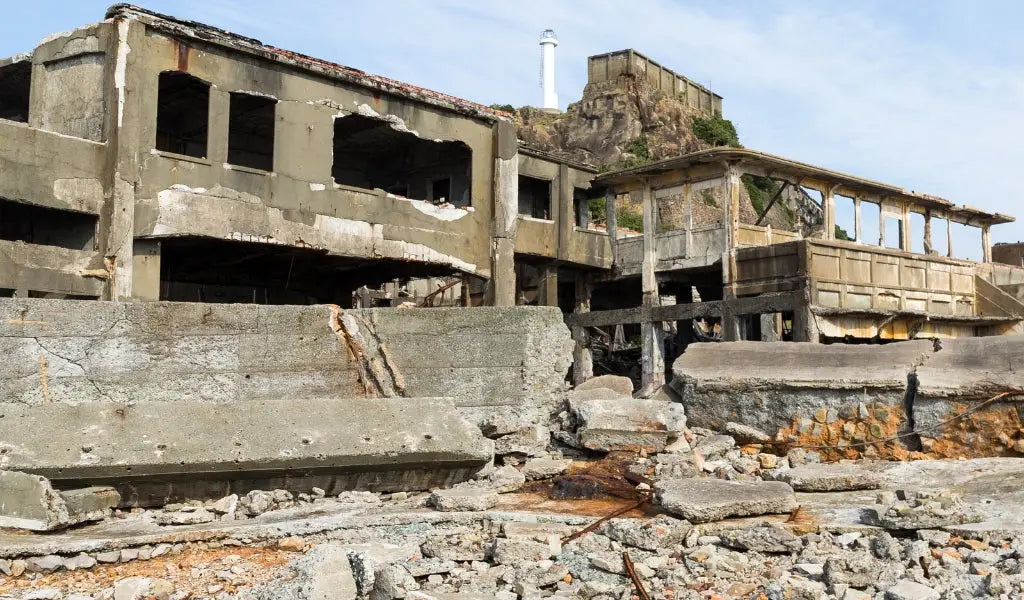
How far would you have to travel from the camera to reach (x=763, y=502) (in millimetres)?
6152

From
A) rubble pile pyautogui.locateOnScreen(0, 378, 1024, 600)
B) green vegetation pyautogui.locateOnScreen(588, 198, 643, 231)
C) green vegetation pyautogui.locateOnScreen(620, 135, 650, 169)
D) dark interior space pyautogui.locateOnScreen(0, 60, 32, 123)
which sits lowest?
rubble pile pyautogui.locateOnScreen(0, 378, 1024, 600)

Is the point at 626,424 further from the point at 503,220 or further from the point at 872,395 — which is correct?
the point at 503,220

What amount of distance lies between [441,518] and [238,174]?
1090 cm

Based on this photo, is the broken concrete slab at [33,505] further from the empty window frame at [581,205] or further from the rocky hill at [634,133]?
the rocky hill at [634,133]

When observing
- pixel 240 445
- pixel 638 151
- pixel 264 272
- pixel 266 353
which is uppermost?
pixel 638 151

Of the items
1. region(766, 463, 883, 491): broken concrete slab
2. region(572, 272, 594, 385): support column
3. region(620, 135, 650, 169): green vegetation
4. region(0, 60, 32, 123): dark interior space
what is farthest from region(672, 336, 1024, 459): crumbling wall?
region(620, 135, 650, 169): green vegetation

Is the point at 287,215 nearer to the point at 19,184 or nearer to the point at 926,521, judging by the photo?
the point at 19,184

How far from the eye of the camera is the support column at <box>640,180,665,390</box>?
21000mm

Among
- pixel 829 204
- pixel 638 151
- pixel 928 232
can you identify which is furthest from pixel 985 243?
pixel 638 151

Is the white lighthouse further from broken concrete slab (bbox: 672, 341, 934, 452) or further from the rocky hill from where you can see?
broken concrete slab (bbox: 672, 341, 934, 452)

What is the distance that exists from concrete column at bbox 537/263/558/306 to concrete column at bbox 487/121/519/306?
2.31 m

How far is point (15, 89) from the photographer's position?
16.9 metres

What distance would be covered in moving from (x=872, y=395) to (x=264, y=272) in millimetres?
13681

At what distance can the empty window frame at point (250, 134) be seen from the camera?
17.4 m
